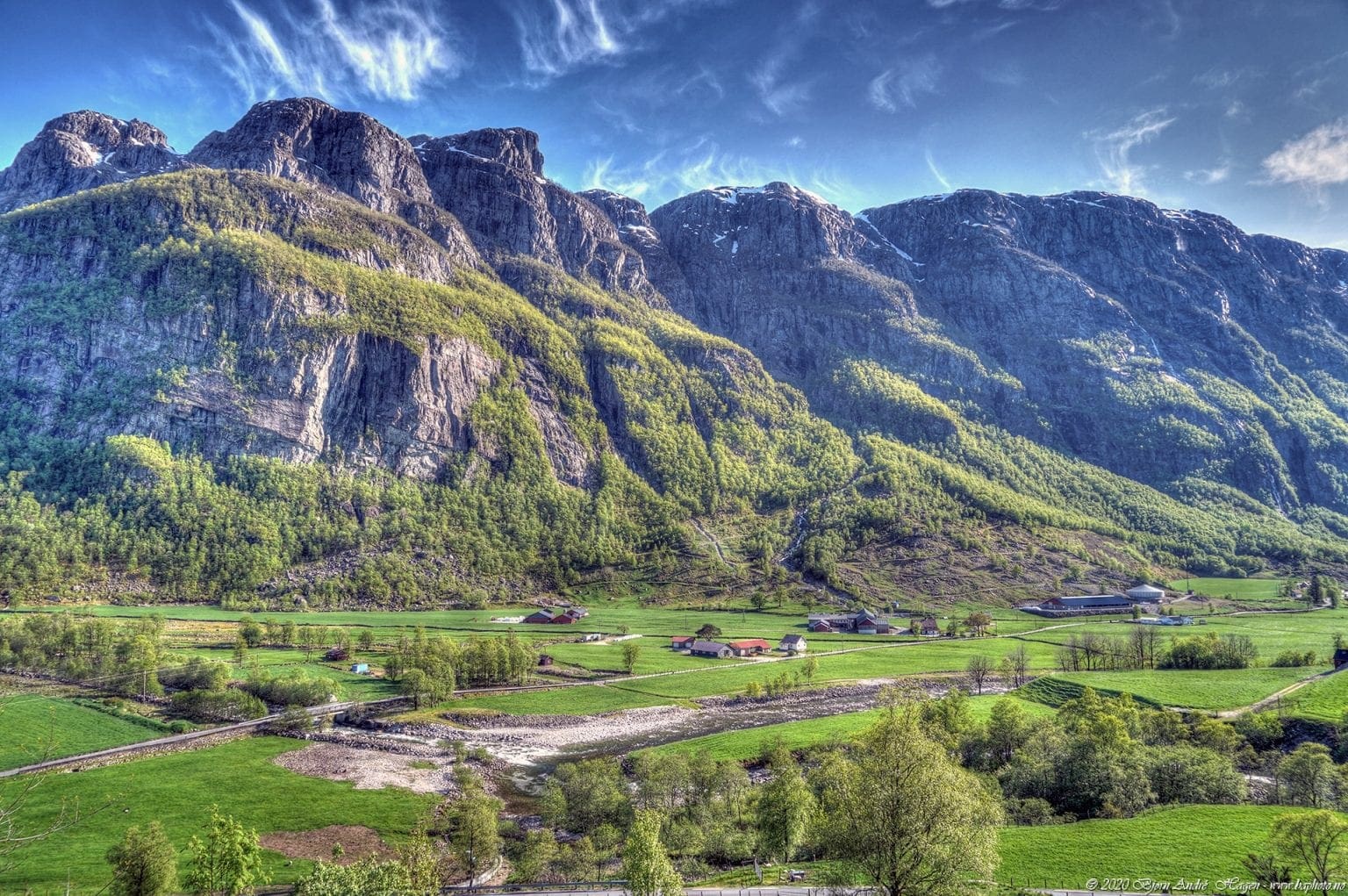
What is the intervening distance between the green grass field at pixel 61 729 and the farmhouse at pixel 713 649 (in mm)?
72602

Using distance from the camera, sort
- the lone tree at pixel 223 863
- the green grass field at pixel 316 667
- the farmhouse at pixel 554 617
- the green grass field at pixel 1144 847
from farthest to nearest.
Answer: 1. the farmhouse at pixel 554 617
2. the green grass field at pixel 316 667
3. the lone tree at pixel 223 863
4. the green grass field at pixel 1144 847

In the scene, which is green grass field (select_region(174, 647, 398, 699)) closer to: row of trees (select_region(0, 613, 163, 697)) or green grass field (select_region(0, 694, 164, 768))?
row of trees (select_region(0, 613, 163, 697))

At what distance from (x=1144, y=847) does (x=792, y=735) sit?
1415 inches

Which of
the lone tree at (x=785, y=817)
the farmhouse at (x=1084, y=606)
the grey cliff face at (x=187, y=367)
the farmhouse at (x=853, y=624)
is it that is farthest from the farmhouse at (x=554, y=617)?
the lone tree at (x=785, y=817)

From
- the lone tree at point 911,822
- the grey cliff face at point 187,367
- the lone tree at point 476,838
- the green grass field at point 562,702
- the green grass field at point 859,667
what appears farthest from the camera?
the grey cliff face at point 187,367

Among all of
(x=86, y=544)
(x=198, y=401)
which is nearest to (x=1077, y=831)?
(x=86, y=544)

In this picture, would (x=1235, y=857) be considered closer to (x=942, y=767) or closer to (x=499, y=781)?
(x=942, y=767)

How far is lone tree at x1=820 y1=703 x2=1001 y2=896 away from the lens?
26750 millimetres

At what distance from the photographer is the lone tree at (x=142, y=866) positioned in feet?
115

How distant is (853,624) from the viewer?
138625 millimetres

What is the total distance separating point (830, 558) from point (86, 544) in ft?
529

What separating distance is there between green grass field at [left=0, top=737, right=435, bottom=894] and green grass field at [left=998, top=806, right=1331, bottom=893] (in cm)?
4277

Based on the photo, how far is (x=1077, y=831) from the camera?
3838 centimetres

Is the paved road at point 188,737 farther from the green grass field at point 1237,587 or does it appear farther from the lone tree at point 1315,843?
the green grass field at point 1237,587
